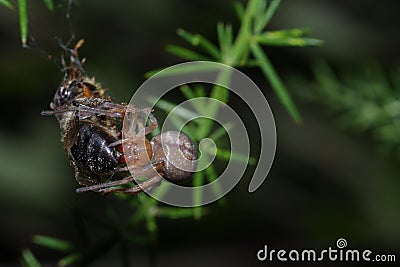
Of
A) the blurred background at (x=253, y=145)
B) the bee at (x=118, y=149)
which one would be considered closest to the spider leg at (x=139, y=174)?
the bee at (x=118, y=149)

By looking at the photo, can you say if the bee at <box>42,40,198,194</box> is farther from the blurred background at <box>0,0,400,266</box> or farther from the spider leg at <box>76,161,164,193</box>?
the blurred background at <box>0,0,400,266</box>

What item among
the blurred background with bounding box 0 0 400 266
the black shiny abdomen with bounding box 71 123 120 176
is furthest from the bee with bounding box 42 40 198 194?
the blurred background with bounding box 0 0 400 266

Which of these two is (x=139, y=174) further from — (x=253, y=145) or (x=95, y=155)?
(x=253, y=145)

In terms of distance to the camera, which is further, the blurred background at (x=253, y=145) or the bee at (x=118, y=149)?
the blurred background at (x=253, y=145)

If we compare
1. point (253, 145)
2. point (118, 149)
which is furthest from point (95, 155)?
point (253, 145)

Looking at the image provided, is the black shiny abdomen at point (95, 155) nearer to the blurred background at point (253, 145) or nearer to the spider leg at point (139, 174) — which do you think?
the spider leg at point (139, 174)

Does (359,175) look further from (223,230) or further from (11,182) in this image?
(11,182)

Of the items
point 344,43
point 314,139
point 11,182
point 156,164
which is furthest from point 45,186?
point 156,164

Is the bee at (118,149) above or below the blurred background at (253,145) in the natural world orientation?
below
